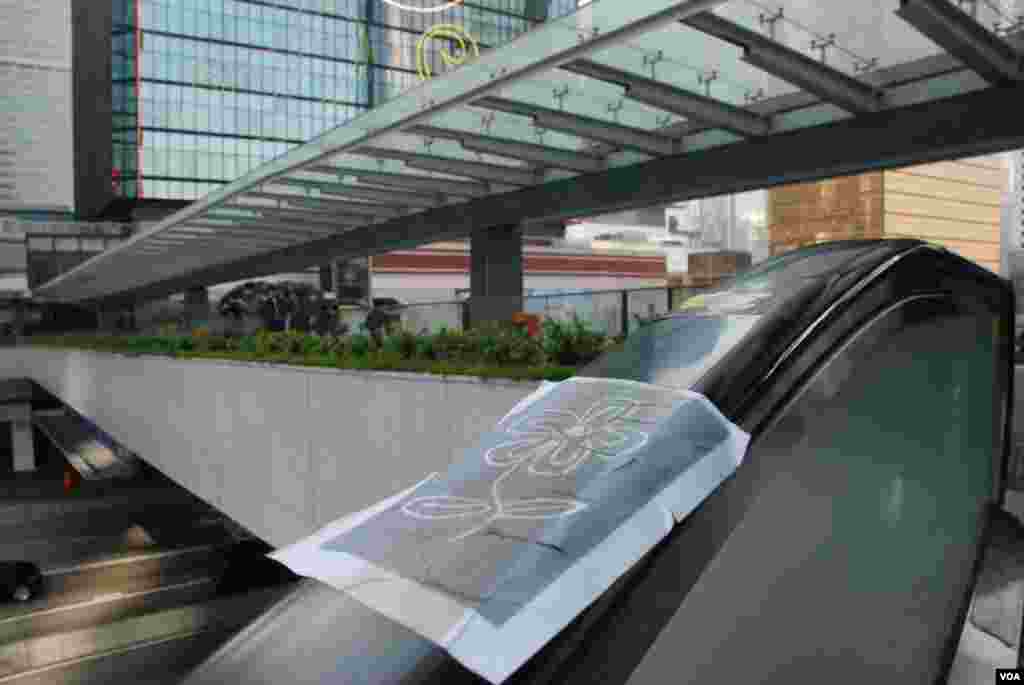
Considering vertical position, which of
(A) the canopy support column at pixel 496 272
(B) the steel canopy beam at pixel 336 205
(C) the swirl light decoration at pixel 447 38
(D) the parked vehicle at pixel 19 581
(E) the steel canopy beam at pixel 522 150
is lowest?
(D) the parked vehicle at pixel 19 581

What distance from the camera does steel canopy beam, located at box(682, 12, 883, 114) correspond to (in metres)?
6.42

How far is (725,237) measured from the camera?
10275cm

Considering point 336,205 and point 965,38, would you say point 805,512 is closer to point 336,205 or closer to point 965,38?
point 965,38

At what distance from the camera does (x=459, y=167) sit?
10.9 metres

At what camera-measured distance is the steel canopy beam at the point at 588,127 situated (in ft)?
27.5

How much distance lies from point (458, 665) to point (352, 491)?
→ 7535 mm

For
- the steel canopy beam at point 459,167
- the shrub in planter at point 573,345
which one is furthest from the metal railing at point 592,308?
the steel canopy beam at point 459,167

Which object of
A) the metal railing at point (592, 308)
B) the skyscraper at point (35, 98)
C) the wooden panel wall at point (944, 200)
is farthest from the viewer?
the skyscraper at point (35, 98)

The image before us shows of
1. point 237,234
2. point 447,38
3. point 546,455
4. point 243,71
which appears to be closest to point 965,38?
point 546,455

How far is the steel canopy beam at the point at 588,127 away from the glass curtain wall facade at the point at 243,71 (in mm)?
47567

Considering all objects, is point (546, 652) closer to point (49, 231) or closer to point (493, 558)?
point (493, 558)

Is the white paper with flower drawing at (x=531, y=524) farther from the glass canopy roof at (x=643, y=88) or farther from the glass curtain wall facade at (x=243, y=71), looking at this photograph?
the glass curtain wall facade at (x=243, y=71)

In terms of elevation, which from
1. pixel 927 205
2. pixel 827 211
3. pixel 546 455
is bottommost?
pixel 546 455

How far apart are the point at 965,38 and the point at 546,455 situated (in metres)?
5.34
